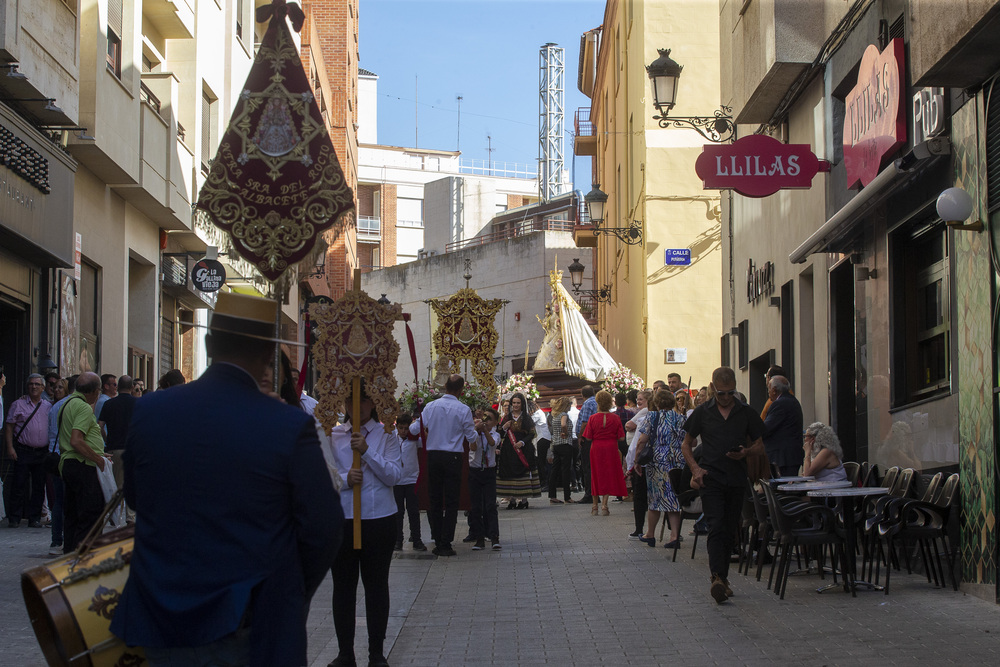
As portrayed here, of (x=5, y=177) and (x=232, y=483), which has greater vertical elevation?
(x=5, y=177)

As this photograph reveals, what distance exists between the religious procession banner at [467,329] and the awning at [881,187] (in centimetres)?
604

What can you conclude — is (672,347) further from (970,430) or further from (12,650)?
(12,650)

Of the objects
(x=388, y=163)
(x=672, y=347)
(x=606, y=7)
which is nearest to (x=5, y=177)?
(x=672, y=347)

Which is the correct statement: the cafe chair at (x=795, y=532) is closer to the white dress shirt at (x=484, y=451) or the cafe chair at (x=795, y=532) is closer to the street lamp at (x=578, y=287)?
the white dress shirt at (x=484, y=451)

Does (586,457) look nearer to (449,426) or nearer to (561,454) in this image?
(561,454)

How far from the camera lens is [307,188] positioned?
9.00m

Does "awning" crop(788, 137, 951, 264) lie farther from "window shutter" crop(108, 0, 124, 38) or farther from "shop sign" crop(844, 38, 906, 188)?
"window shutter" crop(108, 0, 124, 38)

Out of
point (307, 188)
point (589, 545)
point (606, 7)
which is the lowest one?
point (589, 545)

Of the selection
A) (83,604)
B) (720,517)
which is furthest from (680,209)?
(83,604)

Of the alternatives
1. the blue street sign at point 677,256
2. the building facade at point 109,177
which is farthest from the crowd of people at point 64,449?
the blue street sign at point 677,256

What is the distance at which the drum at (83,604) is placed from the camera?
380cm

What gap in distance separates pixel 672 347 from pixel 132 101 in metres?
14.9

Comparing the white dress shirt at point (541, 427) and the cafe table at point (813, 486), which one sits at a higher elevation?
the white dress shirt at point (541, 427)

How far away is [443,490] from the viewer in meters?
13.7
